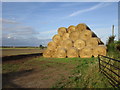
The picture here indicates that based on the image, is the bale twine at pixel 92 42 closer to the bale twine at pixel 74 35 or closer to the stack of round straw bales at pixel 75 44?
the stack of round straw bales at pixel 75 44

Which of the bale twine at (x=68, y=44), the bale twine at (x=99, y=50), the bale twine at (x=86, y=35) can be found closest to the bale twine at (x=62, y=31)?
the bale twine at (x=68, y=44)

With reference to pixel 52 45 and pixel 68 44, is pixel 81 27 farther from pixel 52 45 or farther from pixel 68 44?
pixel 52 45

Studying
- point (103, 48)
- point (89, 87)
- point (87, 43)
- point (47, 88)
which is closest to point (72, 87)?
point (89, 87)

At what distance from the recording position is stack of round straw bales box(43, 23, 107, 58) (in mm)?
14121

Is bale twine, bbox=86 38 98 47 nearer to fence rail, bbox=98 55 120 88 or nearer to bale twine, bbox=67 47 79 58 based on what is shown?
bale twine, bbox=67 47 79 58

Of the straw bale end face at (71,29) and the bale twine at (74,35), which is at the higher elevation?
the straw bale end face at (71,29)

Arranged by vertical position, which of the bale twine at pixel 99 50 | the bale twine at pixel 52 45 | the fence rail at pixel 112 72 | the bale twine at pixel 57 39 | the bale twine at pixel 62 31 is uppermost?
the bale twine at pixel 62 31

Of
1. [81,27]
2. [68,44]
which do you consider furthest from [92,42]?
[68,44]

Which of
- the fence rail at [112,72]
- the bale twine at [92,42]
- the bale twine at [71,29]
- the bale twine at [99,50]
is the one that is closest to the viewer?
the fence rail at [112,72]

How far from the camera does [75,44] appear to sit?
1572 cm

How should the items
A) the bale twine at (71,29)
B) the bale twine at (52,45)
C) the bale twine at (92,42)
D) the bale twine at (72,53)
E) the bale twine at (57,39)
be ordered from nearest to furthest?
the bale twine at (72,53)
the bale twine at (92,42)
the bale twine at (52,45)
the bale twine at (57,39)
the bale twine at (71,29)

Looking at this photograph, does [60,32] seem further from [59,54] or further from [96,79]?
[96,79]

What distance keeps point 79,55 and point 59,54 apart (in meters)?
2.61

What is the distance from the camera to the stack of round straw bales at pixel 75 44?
1412 centimetres
